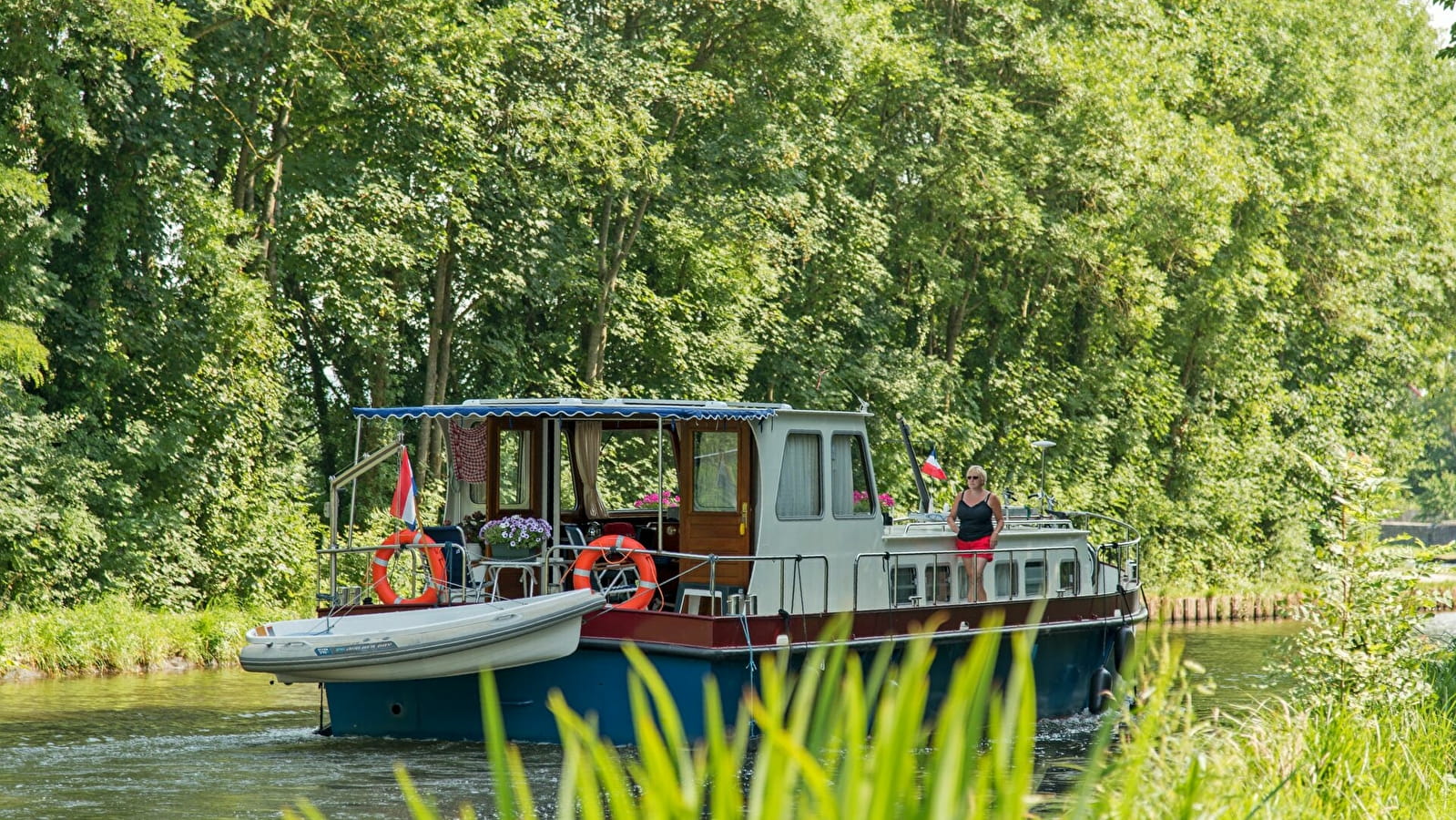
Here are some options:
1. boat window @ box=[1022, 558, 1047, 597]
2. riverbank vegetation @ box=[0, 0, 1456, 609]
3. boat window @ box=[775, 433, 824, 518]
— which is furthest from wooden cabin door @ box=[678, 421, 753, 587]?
riverbank vegetation @ box=[0, 0, 1456, 609]

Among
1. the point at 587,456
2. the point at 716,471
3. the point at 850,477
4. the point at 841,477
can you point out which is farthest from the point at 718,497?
the point at 587,456

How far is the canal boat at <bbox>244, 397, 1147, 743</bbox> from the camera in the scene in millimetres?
13820

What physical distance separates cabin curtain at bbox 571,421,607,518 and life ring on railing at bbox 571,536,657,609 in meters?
1.90

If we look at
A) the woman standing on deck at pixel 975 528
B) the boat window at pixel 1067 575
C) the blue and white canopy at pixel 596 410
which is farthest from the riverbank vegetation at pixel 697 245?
the boat window at pixel 1067 575

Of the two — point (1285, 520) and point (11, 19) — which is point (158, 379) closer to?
point (11, 19)

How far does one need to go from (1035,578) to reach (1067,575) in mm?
688

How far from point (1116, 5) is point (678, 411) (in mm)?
25010

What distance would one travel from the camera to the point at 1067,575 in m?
18.8

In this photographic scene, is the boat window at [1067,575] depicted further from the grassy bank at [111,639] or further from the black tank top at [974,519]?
the grassy bank at [111,639]

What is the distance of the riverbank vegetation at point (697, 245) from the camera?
875 inches

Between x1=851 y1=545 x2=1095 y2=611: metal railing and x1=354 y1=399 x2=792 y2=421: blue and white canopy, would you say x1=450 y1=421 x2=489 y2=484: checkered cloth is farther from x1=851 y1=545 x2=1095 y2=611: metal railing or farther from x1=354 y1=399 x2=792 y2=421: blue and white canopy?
x1=851 y1=545 x2=1095 y2=611: metal railing

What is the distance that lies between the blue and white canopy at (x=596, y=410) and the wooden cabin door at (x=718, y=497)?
0.41m

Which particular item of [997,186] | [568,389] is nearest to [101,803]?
[568,389]

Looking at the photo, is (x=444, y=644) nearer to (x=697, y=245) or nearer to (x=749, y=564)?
(x=749, y=564)
